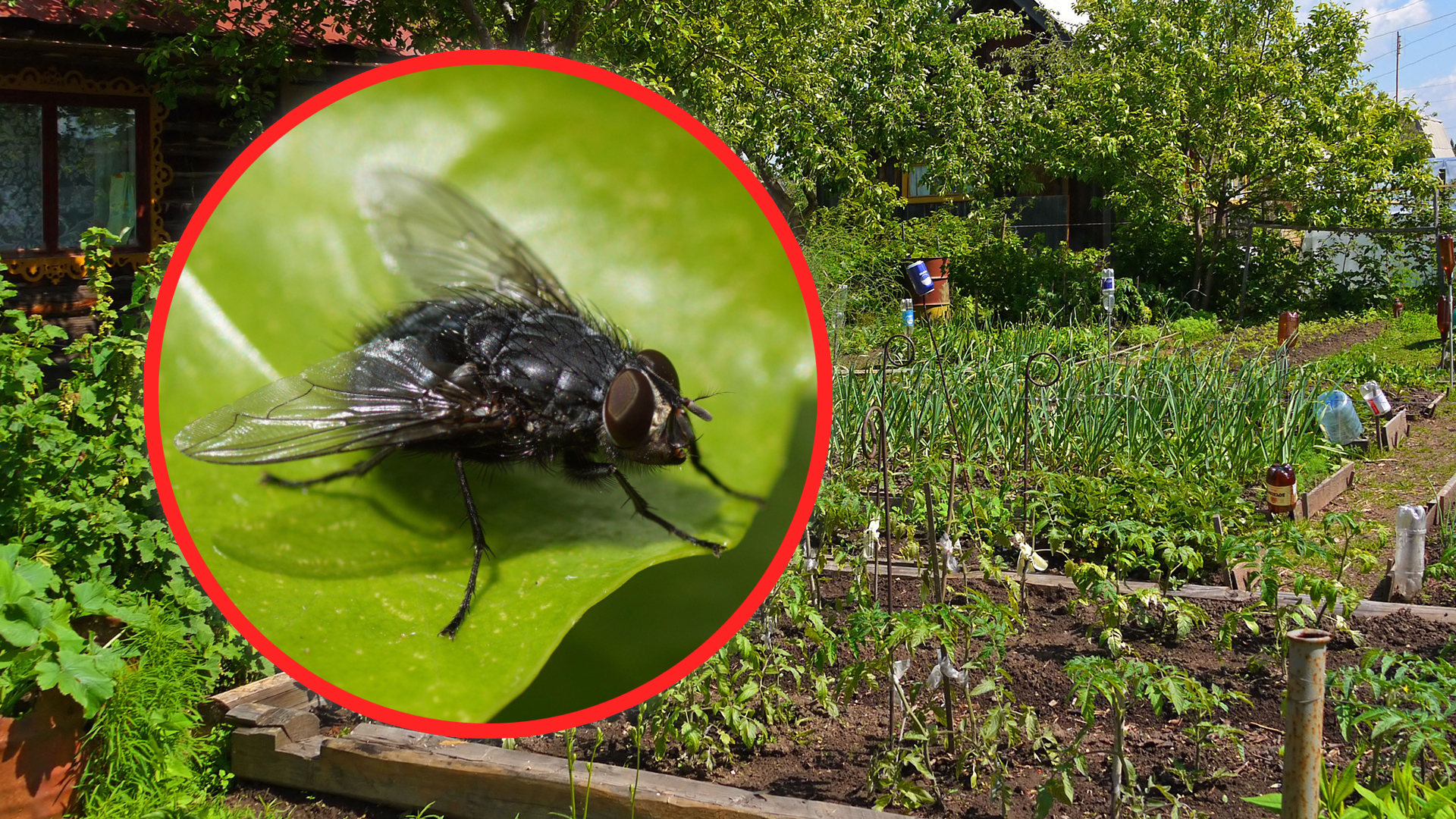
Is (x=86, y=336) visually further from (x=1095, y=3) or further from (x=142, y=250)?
(x=1095, y=3)

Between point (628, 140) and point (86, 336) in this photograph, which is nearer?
point (628, 140)

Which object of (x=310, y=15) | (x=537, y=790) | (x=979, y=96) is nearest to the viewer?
(x=537, y=790)

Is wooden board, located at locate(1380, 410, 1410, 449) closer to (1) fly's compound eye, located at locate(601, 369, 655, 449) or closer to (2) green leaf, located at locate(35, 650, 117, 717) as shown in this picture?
(2) green leaf, located at locate(35, 650, 117, 717)

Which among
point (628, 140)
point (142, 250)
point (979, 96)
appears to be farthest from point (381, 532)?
point (979, 96)

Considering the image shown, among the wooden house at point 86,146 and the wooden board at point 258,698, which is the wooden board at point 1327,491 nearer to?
the wooden board at point 258,698

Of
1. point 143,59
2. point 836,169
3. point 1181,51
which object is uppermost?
point 1181,51

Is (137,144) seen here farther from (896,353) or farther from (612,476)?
(612,476)

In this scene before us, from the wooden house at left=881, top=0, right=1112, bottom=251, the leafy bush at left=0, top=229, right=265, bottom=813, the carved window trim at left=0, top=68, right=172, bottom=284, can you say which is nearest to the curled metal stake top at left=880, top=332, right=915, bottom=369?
the leafy bush at left=0, top=229, right=265, bottom=813

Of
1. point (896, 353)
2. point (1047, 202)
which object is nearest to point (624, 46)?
point (896, 353)
